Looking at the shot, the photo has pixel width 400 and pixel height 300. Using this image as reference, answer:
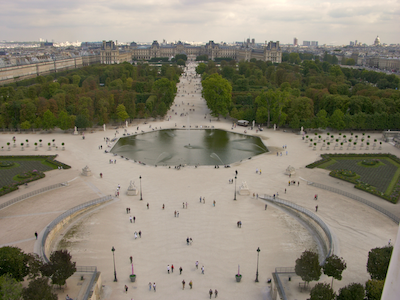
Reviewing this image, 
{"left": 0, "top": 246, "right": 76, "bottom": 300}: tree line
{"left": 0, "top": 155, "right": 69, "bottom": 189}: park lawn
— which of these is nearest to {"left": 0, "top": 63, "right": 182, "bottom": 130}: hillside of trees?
{"left": 0, "top": 155, "right": 69, "bottom": 189}: park lawn

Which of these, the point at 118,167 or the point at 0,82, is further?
the point at 0,82

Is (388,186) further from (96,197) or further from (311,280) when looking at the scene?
(96,197)

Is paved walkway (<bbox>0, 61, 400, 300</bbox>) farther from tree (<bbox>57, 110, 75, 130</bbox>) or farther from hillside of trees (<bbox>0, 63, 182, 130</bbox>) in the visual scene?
hillside of trees (<bbox>0, 63, 182, 130</bbox>)

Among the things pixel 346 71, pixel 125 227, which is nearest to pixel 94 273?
pixel 125 227

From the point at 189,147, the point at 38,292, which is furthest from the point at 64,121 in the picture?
the point at 38,292

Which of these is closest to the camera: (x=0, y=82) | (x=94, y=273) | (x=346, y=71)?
(x=94, y=273)
